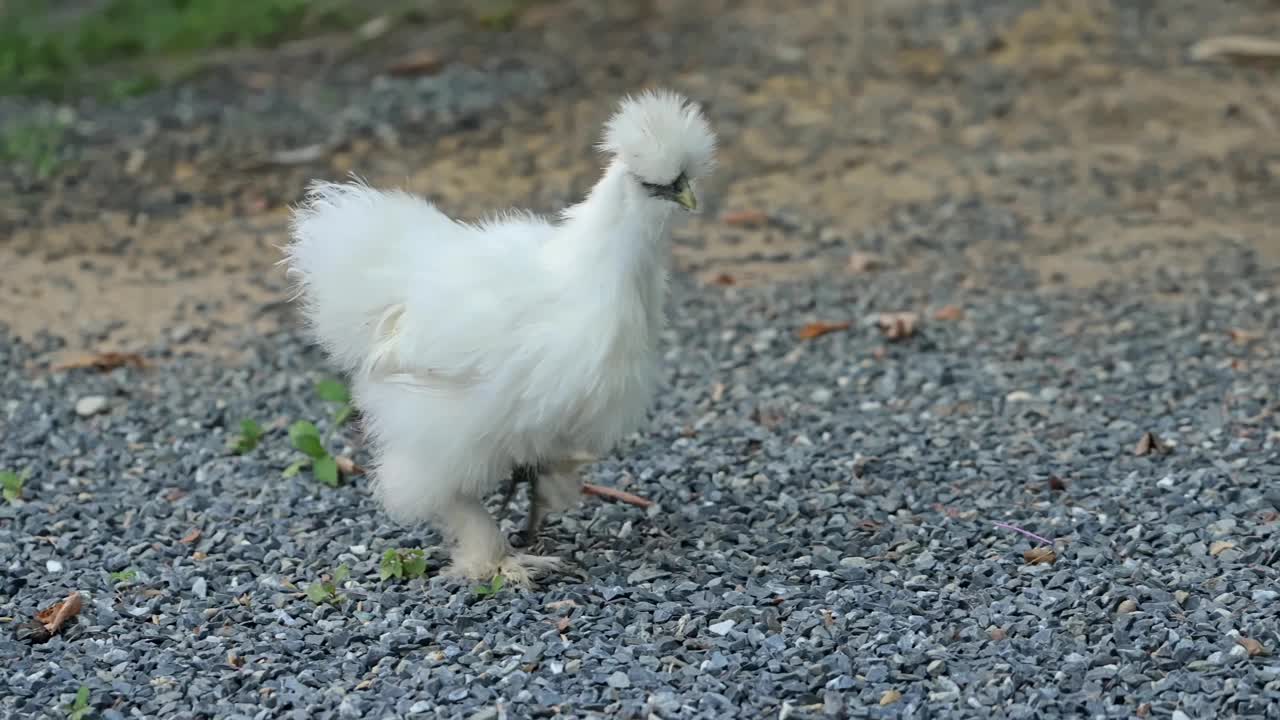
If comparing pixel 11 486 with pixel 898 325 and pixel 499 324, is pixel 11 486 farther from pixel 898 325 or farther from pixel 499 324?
pixel 898 325

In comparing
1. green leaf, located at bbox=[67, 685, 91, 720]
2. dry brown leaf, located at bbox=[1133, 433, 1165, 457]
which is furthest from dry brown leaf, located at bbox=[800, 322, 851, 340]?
green leaf, located at bbox=[67, 685, 91, 720]

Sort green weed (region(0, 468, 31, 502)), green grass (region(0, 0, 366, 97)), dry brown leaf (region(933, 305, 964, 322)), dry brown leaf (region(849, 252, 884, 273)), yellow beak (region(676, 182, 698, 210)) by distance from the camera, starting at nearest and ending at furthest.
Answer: yellow beak (region(676, 182, 698, 210)), green weed (region(0, 468, 31, 502)), dry brown leaf (region(933, 305, 964, 322)), dry brown leaf (region(849, 252, 884, 273)), green grass (region(0, 0, 366, 97))

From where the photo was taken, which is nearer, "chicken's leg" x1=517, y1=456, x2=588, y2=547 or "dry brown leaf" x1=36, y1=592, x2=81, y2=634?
"dry brown leaf" x1=36, y1=592, x2=81, y2=634

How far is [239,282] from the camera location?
786 centimetres

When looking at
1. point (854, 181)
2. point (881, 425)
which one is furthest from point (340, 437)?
point (854, 181)

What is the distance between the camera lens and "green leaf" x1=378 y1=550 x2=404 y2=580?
464cm

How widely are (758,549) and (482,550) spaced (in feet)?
2.71

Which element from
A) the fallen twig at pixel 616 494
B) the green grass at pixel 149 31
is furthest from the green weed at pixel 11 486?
the green grass at pixel 149 31

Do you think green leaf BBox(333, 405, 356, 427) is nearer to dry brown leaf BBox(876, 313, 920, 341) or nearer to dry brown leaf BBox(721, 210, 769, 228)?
dry brown leaf BBox(876, 313, 920, 341)

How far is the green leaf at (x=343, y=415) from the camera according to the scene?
19.2ft

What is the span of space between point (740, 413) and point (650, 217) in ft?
6.53

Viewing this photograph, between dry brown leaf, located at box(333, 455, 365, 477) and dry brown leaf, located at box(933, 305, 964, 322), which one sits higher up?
dry brown leaf, located at box(333, 455, 365, 477)

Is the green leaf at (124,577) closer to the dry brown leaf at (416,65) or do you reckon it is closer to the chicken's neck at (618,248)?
the chicken's neck at (618,248)

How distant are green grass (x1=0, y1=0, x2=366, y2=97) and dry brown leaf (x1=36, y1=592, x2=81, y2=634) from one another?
666 centimetres
